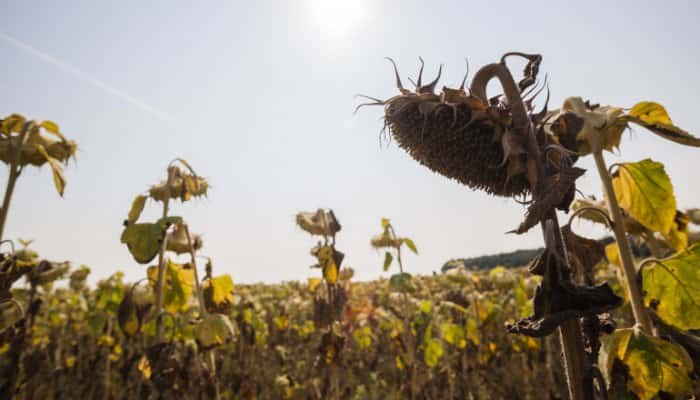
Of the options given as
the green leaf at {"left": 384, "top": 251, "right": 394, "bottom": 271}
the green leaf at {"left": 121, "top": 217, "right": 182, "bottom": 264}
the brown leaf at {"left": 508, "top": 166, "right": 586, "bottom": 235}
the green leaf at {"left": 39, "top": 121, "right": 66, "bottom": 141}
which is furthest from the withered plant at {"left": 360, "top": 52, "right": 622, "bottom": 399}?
the green leaf at {"left": 384, "top": 251, "right": 394, "bottom": 271}

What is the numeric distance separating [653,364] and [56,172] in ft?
8.79

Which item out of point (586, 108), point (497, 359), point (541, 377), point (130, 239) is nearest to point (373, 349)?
point (497, 359)

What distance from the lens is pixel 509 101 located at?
1.18 metres

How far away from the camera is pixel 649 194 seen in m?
1.25

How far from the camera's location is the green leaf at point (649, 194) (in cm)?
121

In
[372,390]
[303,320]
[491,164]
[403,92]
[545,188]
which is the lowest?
[372,390]

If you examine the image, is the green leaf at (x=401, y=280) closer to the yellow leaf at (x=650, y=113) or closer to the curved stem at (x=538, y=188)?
the curved stem at (x=538, y=188)

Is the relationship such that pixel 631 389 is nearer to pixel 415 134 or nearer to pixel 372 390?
pixel 415 134

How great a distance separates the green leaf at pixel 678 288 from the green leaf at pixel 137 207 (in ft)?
8.34

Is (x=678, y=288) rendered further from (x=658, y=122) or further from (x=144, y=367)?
(x=144, y=367)

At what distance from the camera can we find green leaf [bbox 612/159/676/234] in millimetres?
1212

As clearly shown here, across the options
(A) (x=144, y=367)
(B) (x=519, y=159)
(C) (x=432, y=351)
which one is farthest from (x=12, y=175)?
(C) (x=432, y=351)

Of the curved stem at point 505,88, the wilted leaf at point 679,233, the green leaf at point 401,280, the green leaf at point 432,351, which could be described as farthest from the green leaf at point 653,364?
the green leaf at point 432,351

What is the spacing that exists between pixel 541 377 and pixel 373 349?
15.3ft
